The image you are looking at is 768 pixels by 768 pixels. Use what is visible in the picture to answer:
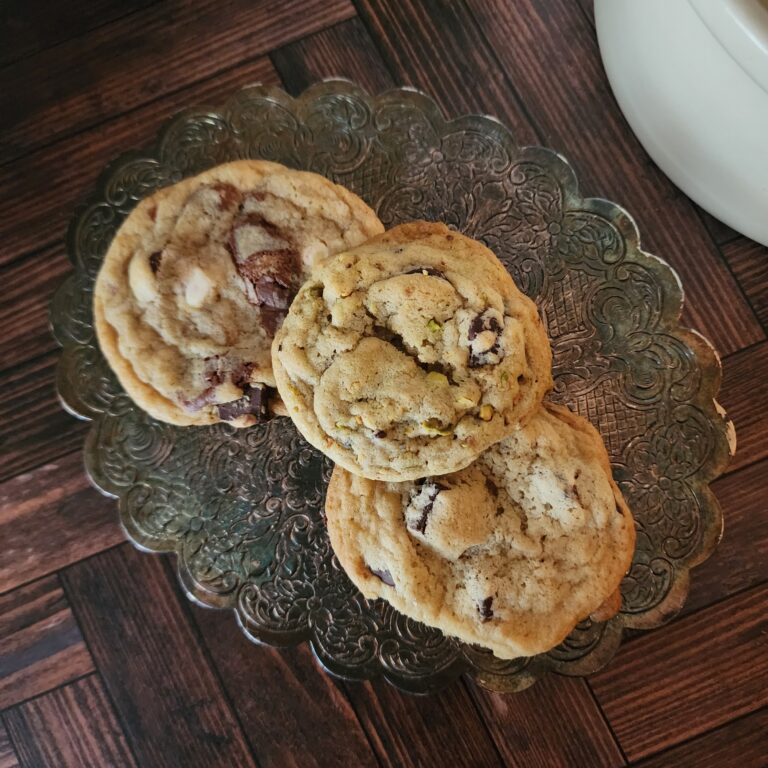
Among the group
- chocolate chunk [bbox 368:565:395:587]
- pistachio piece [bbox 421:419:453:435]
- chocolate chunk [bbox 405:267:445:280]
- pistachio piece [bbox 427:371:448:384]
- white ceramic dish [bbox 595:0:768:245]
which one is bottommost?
chocolate chunk [bbox 368:565:395:587]

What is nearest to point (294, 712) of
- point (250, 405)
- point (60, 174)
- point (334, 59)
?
point (250, 405)

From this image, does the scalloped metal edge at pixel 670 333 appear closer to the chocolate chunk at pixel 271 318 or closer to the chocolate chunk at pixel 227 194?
the chocolate chunk at pixel 227 194

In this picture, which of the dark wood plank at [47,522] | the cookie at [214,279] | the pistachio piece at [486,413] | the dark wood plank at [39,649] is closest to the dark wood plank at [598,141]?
the cookie at [214,279]

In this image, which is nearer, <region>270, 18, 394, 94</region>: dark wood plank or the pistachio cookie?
the pistachio cookie

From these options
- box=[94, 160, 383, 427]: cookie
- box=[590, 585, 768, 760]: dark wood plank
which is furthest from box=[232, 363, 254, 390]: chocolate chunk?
box=[590, 585, 768, 760]: dark wood plank

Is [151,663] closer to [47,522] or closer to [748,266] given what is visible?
[47,522]

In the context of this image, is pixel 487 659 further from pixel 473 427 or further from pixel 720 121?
pixel 720 121

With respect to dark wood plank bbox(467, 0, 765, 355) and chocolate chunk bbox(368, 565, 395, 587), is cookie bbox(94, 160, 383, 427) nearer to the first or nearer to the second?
chocolate chunk bbox(368, 565, 395, 587)
